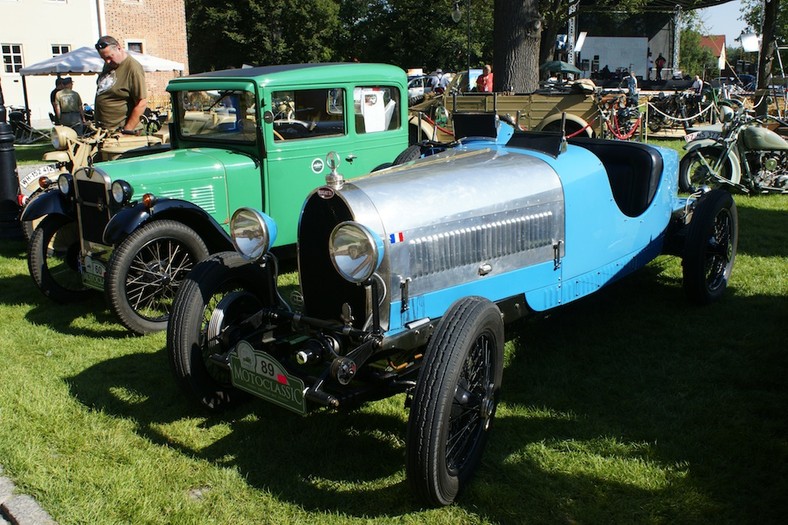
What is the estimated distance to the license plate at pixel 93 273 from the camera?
4734 millimetres

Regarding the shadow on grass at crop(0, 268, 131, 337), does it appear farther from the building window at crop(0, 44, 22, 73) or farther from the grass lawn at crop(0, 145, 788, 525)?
the building window at crop(0, 44, 22, 73)

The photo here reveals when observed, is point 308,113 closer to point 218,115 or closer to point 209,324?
point 218,115

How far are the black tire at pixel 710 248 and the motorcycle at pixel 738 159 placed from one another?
11.2 feet

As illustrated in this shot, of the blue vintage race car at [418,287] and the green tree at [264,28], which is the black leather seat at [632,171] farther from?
the green tree at [264,28]

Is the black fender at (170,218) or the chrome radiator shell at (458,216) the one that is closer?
the chrome radiator shell at (458,216)

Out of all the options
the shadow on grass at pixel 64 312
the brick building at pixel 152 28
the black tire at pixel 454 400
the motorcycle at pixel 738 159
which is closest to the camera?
the black tire at pixel 454 400

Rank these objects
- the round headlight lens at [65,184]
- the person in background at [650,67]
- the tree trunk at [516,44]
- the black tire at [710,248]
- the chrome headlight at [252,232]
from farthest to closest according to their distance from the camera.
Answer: the person in background at [650,67]
the tree trunk at [516,44]
the round headlight lens at [65,184]
the black tire at [710,248]
the chrome headlight at [252,232]

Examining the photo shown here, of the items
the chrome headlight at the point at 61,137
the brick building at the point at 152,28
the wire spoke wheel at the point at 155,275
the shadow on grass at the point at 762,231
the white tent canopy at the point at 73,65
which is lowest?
the shadow on grass at the point at 762,231

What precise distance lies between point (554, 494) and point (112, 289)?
2.99 metres

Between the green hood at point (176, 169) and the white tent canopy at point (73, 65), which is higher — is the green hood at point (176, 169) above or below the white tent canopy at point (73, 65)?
below

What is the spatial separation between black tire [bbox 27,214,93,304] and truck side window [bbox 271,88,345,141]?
1.82 metres

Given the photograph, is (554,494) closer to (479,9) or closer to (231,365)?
(231,365)

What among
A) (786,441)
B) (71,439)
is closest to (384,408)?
(71,439)

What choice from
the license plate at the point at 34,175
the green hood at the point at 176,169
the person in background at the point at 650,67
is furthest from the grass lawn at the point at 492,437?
the person in background at the point at 650,67
